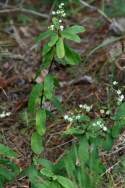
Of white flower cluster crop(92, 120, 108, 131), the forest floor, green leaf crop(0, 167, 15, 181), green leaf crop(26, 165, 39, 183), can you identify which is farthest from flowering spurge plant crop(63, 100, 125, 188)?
the forest floor

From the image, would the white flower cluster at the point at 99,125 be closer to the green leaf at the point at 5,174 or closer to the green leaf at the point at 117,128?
the green leaf at the point at 117,128

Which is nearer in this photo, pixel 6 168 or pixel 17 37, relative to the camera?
pixel 6 168

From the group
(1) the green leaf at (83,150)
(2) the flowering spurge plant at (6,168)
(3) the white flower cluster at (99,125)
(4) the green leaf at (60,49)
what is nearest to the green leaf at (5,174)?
(2) the flowering spurge plant at (6,168)

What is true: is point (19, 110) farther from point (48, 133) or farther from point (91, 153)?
point (91, 153)

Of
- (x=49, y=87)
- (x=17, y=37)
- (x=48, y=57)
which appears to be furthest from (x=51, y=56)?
(x=17, y=37)

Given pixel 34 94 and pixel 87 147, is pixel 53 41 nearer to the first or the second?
pixel 34 94

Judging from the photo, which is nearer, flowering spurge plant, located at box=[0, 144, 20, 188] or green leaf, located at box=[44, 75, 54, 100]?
flowering spurge plant, located at box=[0, 144, 20, 188]

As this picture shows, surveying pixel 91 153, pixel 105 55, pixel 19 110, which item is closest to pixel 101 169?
pixel 91 153

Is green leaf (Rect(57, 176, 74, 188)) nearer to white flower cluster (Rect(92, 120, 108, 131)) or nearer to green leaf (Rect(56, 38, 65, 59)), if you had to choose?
white flower cluster (Rect(92, 120, 108, 131))
